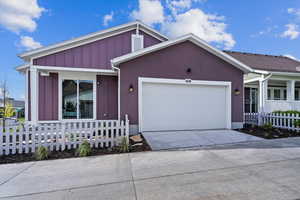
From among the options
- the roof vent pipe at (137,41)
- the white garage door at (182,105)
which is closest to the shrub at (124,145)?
the white garage door at (182,105)

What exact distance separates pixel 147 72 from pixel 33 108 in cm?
572

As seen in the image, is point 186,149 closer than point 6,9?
Yes

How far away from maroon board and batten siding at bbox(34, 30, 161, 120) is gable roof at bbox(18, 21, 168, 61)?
17 centimetres

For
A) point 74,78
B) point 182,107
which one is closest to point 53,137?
point 74,78

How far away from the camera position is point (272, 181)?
306 cm

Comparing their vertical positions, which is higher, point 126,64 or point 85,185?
point 126,64

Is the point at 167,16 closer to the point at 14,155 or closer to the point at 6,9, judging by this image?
the point at 6,9

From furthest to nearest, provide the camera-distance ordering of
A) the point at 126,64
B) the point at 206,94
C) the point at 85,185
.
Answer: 1. the point at 206,94
2. the point at 126,64
3. the point at 85,185

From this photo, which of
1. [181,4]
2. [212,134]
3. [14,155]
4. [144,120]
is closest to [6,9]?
[14,155]

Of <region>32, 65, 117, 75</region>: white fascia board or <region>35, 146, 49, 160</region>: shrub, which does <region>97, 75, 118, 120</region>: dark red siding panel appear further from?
<region>35, 146, 49, 160</region>: shrub

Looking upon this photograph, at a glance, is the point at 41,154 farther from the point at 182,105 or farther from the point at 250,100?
the point at 250,100

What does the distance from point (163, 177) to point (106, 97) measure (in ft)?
21.4

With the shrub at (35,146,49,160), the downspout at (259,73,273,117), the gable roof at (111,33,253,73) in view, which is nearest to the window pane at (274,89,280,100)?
the downspout at (259,73,273,117)

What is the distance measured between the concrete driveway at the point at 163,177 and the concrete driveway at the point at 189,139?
689mm
